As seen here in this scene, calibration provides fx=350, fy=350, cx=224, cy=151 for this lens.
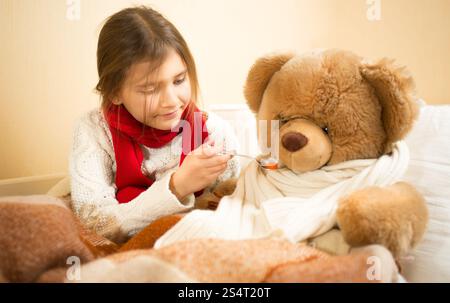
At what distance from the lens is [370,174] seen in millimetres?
511

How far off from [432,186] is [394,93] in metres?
0.24

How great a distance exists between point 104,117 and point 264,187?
444mm

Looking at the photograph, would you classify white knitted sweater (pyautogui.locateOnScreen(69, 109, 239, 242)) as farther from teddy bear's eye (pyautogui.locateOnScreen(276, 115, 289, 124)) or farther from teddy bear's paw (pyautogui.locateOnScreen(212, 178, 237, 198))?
teddy bear's eye (pyautogui.locateOnScreen(276, 115, 289, 124))

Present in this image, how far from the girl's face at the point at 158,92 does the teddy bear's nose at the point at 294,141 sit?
0.93 feet

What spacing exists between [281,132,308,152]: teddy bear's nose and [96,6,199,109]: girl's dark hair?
32cm

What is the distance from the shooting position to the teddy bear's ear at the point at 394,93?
51 centimetres

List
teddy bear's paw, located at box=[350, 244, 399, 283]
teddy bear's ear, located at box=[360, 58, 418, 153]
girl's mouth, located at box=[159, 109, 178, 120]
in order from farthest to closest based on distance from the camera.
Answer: girl's mouth, located at box=[159, 109, 178, 120] < teddy bear's ear, located at box=[360, 58, 418, 153] < teddy bear's paw, located at box=[350, 244, 399, 283]

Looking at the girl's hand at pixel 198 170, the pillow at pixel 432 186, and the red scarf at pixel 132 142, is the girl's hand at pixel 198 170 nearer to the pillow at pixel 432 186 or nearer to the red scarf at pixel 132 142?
the red scarf at pixel 132 142

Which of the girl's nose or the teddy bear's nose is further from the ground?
the girl's nose

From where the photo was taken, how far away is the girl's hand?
633 millimetres

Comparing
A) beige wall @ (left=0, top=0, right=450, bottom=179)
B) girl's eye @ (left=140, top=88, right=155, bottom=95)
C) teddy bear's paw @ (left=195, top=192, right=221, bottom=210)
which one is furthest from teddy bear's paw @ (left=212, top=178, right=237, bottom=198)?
beige wall @ (left=0, top=0, right=450, bottom=179)

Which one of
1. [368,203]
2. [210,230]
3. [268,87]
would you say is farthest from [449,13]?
[210,230]

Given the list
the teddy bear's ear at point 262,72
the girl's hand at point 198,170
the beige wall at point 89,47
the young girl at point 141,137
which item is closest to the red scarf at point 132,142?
the young girl at point 141,137
